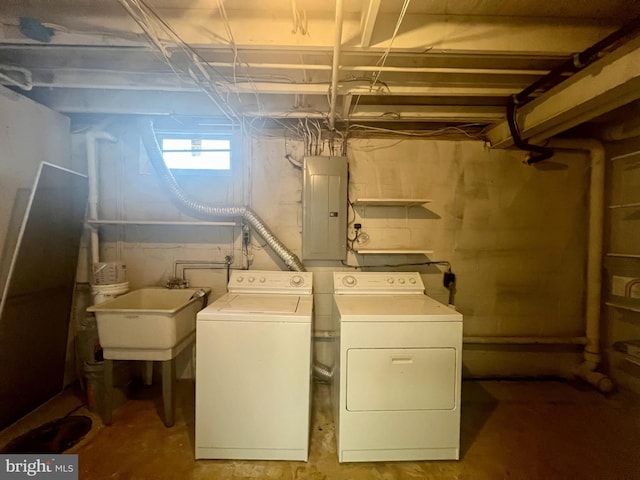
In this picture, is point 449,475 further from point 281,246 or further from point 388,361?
point 281,246

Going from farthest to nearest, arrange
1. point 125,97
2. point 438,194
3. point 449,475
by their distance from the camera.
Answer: point 438,194 → point 125,97 → point 449,475

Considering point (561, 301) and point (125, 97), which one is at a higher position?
point (125, 97)

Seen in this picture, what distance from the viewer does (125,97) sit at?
2186mm

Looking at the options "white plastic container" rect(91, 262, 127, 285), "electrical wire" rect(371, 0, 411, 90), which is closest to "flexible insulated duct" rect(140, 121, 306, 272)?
"white plastic container" rect(91, 262, 127, 285)

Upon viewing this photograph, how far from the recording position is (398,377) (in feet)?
5.25

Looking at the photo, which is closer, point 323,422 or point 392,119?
point 323,422

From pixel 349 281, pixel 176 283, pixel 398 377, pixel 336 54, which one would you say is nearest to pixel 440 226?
pixel 349 281

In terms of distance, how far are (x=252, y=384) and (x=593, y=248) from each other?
300 centimetres

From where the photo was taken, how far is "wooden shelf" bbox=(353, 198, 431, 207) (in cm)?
221

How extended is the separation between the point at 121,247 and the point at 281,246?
1.40m

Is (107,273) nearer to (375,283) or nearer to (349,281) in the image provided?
(349,281)

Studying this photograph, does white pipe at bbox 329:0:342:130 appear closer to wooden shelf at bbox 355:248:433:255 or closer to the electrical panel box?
the electrical panel box

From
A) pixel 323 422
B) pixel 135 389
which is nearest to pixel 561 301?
pixel 323 422

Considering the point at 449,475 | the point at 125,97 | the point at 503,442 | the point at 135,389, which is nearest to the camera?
the point at 449,475
